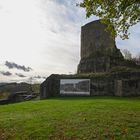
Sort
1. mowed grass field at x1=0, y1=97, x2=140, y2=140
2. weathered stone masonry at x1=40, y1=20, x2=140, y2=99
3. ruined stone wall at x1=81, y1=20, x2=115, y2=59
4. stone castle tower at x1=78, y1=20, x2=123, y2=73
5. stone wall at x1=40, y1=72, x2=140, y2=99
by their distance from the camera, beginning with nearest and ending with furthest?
mowed grass field at x1=0, y1=97, x2=140, y2=140, stone wall at x1=40, y1=72, x2=140, y2=99, weathered stone masonry at x1=40, y1=20, x2=140, y2=99, stone castle tower at x1=78, y1=20, x2=123, y2=73, ruined stone wall at x1=81, y1=20, x2=115, y2=59

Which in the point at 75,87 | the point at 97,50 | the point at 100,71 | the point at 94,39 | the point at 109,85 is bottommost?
the point at 75,87

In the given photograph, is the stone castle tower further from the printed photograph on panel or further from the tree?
the tree

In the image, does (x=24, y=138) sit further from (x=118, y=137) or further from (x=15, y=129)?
(x=118, y=137)

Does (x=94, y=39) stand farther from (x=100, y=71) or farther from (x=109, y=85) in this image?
(x=109, y=85)

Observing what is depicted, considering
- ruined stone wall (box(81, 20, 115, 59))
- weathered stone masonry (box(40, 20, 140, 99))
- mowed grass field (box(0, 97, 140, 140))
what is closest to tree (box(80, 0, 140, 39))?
mowed grass field (box(0, 97, 140, 140))

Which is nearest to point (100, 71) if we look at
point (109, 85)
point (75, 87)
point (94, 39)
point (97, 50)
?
point (97, 50)

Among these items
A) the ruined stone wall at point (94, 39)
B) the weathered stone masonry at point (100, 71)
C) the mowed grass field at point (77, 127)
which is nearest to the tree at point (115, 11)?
the mowed grass field at point (77, 127)

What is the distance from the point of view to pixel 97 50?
44.6 m

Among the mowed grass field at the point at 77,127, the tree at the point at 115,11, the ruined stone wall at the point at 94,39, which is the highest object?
the ruined stone wall at the point at 94,39

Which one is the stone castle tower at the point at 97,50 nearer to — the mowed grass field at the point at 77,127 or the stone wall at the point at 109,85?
the stone wall at the point at 109,85

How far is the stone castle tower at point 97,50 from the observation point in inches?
1613

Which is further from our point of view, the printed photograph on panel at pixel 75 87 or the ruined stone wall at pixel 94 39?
the ruined stone wall at pixel 94 39

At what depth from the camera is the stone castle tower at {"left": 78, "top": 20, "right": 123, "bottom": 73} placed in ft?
134

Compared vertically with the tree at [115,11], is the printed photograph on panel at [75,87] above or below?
below
